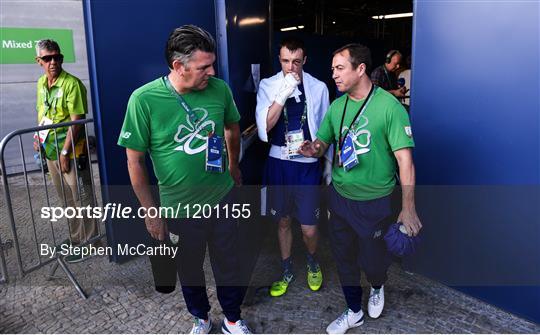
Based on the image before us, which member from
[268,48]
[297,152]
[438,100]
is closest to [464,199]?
[438,100]

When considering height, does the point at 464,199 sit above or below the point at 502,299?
above

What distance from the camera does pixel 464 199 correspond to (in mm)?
2725

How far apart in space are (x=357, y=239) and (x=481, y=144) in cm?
96

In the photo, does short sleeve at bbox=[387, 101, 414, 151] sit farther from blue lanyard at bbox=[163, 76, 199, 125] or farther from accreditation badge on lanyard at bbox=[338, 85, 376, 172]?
blue lanyard at bbox=[163, 76, 199, 125]

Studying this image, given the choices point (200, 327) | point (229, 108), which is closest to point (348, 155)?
point (229, 108)

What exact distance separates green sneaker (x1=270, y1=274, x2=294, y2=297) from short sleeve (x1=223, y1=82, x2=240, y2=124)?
4.09ft

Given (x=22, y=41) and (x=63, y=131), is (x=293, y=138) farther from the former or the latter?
(x=22, y=41)

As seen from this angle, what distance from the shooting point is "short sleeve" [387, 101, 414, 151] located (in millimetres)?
2191

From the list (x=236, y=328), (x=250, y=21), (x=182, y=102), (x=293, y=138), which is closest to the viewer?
(x=182, y=102)

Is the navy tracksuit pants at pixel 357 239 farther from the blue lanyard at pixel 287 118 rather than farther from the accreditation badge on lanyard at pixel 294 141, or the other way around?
the blue lanyard at pixel 287 118

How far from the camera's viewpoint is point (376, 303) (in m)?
2.65

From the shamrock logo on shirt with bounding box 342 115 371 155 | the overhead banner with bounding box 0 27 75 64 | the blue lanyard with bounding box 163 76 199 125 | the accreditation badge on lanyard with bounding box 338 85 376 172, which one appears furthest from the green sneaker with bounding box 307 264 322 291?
the overhead banner with bounding box 0 27 75 64

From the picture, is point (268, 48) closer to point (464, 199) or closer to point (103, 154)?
point (103, 154)

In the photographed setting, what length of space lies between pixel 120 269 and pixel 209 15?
2117 millimetres
